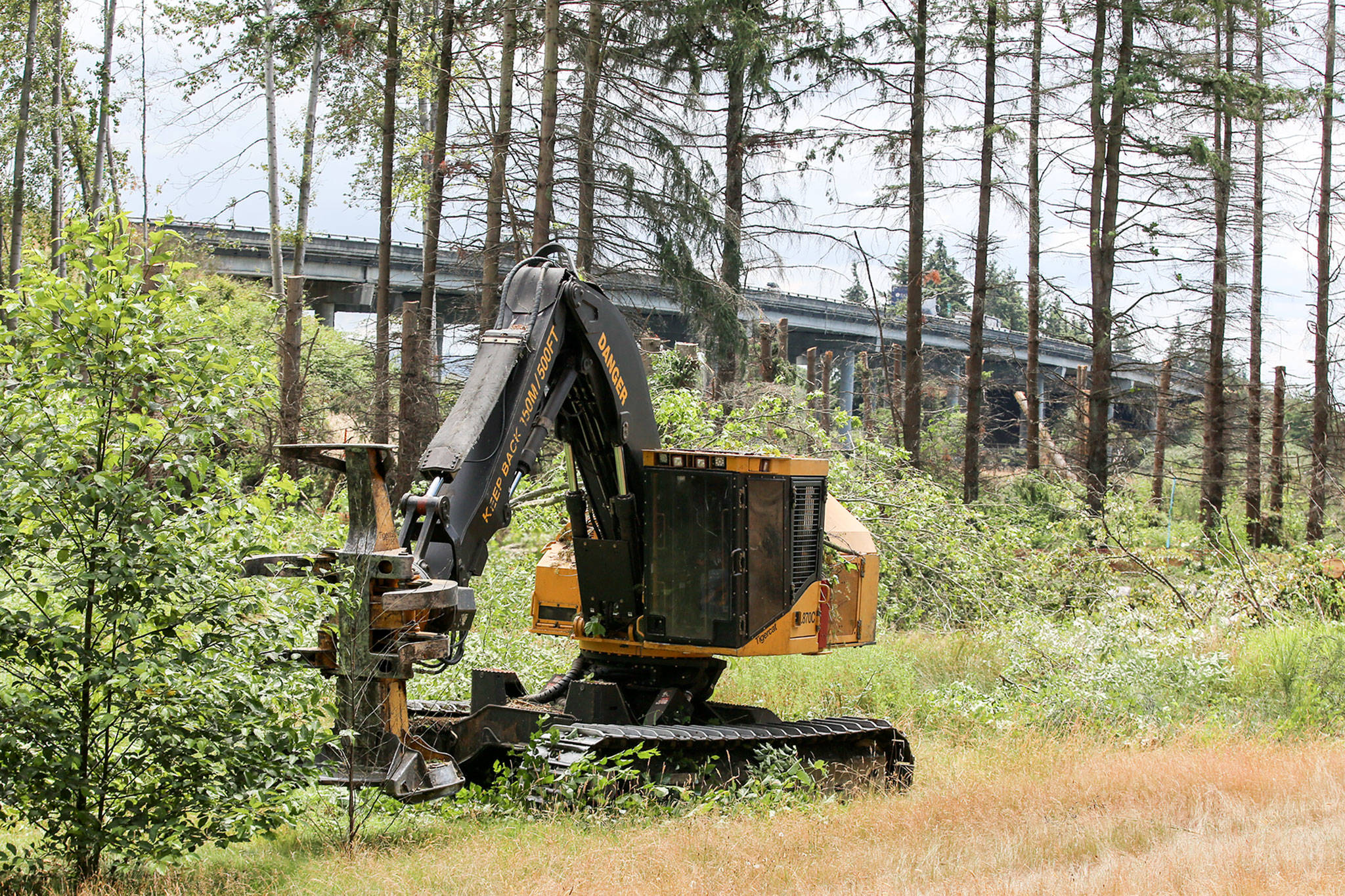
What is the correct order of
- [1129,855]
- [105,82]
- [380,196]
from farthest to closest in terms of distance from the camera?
1. [105,82]
2. [380,196]
3. [1129,855]

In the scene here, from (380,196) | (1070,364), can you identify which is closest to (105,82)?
(380,196)

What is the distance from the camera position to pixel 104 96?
2661cm

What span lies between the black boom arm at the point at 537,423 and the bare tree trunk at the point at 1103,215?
17.2 m

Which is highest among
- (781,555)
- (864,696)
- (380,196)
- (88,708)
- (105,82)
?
(105,82)

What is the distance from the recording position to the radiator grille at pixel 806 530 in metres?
8.54

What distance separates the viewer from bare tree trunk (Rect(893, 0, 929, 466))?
77.0 feet

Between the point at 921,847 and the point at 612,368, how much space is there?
3.49 metres

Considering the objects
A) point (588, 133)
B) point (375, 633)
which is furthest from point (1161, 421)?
point (375, 633)

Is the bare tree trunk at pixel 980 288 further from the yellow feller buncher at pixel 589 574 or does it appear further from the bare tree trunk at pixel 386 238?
the yellow feller buncher at pixel 589 574

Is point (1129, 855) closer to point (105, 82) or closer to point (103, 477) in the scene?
point (103, 477)

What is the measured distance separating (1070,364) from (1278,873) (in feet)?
202

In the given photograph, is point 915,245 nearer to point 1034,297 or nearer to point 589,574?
point 1034,297

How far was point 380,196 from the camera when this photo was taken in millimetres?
21891

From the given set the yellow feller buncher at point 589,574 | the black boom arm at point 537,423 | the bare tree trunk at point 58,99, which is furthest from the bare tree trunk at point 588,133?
the bare tree trunk at point 58,99
